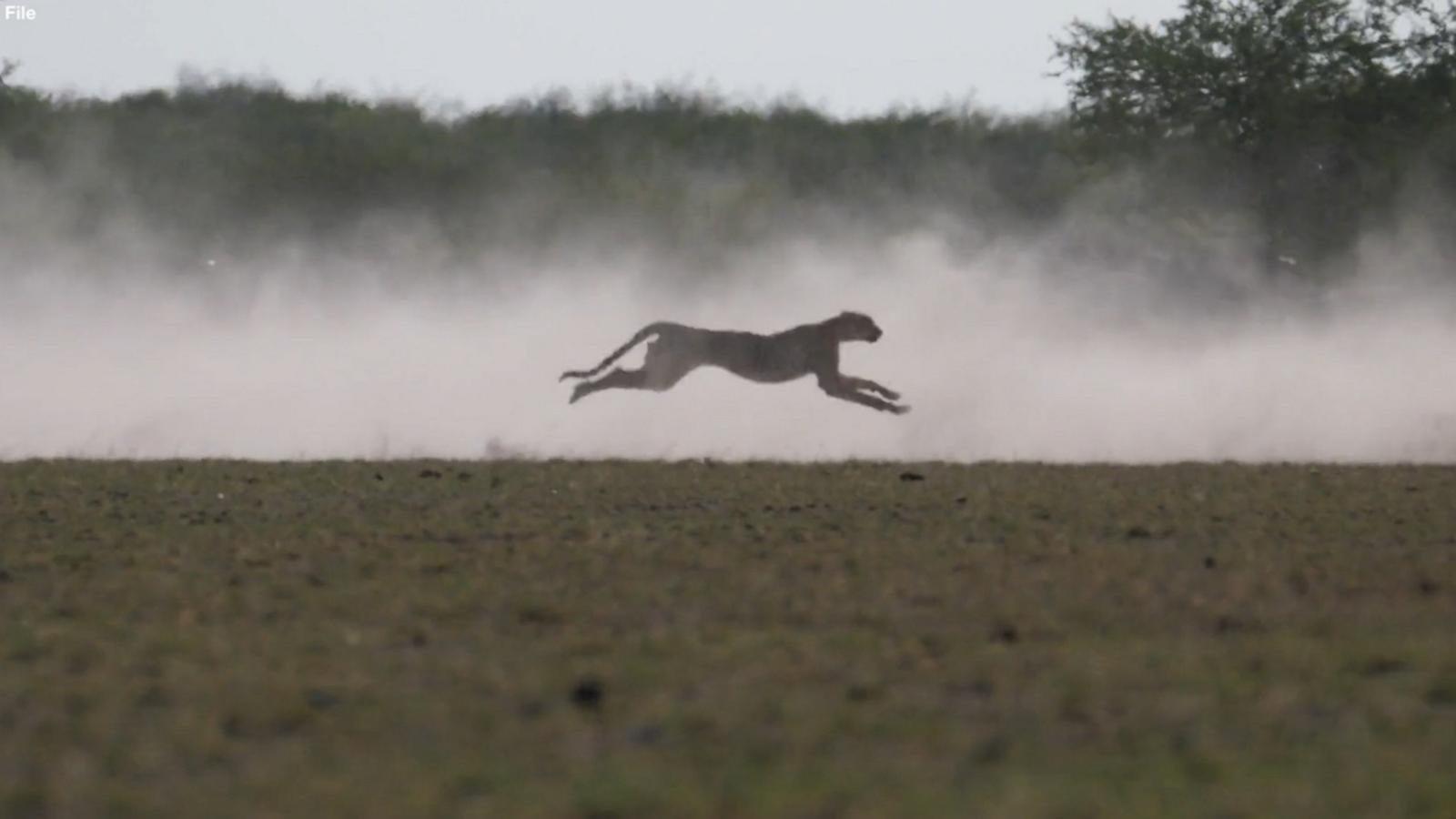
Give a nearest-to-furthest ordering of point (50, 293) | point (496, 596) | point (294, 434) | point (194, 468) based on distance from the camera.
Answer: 1. point (496, 596)
2. point (194, 468)
3. point (294, 434)
4. point (50, 293)

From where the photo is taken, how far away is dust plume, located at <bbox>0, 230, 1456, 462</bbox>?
94.9ft

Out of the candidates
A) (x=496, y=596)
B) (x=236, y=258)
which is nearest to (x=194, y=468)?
(x=496, y=596)

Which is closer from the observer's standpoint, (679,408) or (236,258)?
(679,408)

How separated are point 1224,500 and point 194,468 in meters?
8.94

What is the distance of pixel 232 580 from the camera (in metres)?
13.6

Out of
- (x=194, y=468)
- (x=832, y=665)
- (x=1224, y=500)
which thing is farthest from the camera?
(x=194, y=468)

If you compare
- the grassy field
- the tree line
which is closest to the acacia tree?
the tree line

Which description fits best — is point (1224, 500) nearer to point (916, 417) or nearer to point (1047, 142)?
point (916, 417)

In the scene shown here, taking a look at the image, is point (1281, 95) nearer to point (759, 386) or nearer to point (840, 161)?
point (840, 161)

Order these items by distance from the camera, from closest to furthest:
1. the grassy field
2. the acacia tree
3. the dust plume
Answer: the grassy field, the dust plume, the acacia tree

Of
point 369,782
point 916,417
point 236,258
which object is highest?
point 236,258

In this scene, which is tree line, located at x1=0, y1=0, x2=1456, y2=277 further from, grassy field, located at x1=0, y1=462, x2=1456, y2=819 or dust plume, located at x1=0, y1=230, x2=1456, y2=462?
grassy field, located at x1=0, y1=462, x2=1456, y2=819

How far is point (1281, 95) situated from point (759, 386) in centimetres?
2791

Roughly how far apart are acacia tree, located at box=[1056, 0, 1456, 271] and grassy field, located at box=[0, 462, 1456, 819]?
39.9m
